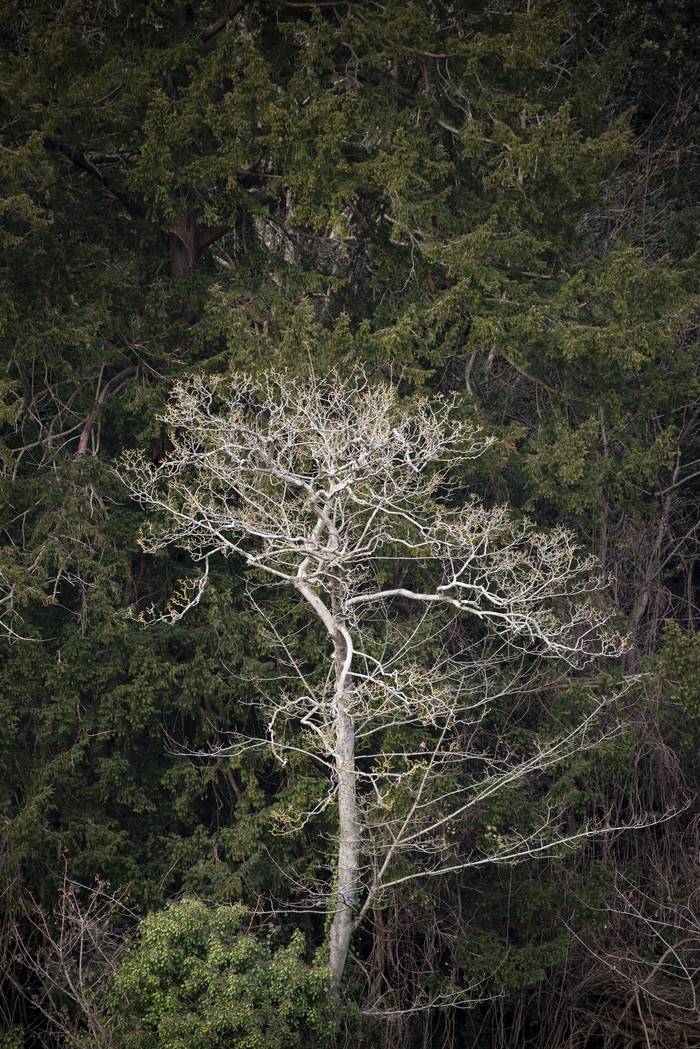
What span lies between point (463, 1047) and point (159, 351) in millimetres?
8619

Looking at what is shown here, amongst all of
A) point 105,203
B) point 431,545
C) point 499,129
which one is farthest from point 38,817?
point 499,129

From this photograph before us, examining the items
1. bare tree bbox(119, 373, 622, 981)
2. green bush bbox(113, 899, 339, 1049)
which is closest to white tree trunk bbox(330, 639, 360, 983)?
bare tree bbox(119, 373, 622, 981)

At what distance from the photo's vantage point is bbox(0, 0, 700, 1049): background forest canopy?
407 inches

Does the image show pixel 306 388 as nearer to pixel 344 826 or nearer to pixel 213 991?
pixel 344 826

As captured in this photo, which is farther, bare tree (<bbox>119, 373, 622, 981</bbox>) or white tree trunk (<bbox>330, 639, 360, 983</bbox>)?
white tree trunk (<bbox>330, 639, 360, 983</bbox>)

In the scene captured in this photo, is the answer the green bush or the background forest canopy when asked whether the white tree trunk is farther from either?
the green bush

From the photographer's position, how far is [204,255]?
42.7 feet

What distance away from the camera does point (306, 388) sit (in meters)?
10.5

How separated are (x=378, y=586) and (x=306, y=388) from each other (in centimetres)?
229

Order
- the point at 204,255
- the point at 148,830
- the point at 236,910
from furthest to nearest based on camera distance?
the point at 204,255 → the point at 148,830 → the point at 236,910

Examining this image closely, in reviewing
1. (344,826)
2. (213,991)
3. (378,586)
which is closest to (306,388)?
(378,586)

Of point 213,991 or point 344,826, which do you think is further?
point 344,826

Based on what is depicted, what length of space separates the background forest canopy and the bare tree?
217 millimetres

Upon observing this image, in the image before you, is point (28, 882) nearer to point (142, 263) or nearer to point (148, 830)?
point (148, 830)
